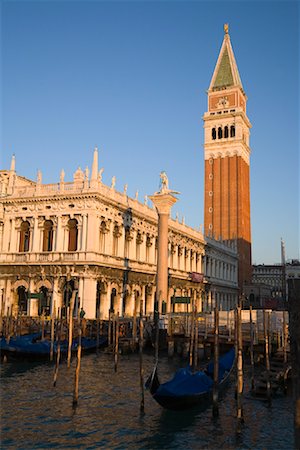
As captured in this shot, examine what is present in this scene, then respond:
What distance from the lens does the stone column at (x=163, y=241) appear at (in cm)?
2998

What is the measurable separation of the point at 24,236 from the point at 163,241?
10.8m

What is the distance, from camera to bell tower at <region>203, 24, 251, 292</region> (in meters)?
64.2

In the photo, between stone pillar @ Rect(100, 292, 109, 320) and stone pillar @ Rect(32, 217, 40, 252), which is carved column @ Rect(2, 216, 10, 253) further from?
stone pillar @ Rect(100, 292, 109, 320)

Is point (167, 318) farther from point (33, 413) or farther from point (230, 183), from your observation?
point (230, 183)

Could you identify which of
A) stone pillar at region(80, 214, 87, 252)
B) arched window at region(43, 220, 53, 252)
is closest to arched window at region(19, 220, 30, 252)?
arched window at region(43, 220, 53, 252)

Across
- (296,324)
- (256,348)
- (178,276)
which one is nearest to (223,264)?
(178,276)

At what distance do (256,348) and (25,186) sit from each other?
20842 millimetres

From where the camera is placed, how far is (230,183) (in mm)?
64750

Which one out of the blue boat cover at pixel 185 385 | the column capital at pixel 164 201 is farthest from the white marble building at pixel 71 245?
the blue boat cover at pixel 185 385

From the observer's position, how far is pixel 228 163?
65.6 meters

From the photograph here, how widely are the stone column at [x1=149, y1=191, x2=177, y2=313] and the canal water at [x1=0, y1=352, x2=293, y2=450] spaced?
12.7 metres

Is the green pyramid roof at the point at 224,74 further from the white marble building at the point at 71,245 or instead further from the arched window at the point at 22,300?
the arched window at the point at 22,300

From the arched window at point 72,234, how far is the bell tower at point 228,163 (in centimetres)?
3302

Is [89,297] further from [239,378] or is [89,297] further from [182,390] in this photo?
[239,378]
